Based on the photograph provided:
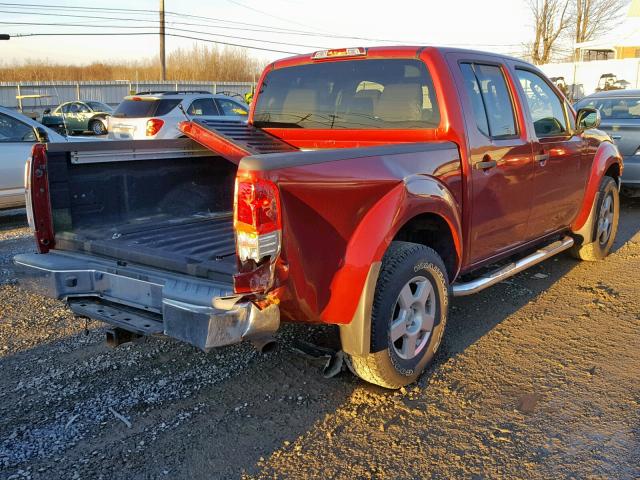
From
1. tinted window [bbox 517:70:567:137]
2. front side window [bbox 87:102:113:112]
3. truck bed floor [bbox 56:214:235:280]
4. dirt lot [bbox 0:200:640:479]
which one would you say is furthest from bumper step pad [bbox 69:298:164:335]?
front side window [bbox 87:102:113:112]

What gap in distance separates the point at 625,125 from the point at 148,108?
9.63 meters

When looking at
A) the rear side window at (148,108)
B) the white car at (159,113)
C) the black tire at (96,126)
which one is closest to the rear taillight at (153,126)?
the white car at (159,113)

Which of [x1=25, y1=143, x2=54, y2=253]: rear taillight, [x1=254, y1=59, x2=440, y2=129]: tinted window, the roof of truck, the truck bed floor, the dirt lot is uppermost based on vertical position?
the roof of truck

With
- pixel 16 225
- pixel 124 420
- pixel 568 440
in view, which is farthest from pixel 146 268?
pixel 16 225

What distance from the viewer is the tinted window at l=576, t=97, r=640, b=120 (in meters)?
9.91

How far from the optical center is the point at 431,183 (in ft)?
11.6

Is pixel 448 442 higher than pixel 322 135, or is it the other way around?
pixel 322 135

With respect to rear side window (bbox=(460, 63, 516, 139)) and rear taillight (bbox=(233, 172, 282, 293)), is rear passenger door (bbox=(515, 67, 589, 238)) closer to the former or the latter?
rear side window (bbox=(460, 63, 516, 139))

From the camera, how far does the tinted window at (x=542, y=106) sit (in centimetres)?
486

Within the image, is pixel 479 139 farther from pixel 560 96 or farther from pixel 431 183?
pixel 560 96

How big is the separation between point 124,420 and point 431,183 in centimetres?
222

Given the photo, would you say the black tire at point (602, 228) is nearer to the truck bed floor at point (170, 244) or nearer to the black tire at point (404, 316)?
the black tire at point (404, 316)

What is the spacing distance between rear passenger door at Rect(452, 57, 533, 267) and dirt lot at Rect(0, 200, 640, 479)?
752 millimetres

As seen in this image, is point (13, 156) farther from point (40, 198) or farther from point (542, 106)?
point (542, 106)
